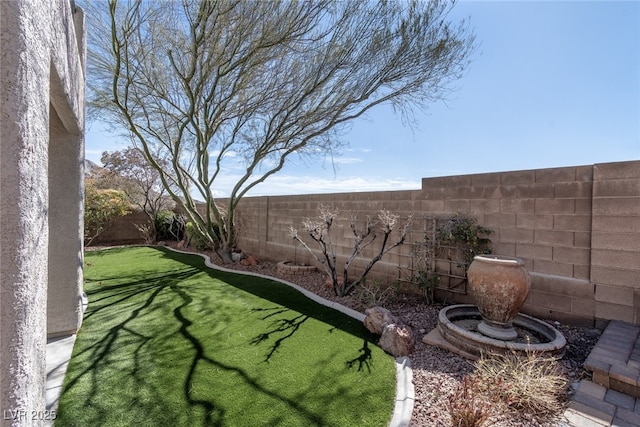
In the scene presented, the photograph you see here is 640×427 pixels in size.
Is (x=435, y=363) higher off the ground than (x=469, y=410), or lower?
lower

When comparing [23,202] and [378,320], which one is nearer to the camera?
[23,202]

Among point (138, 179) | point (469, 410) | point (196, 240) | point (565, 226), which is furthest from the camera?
point (138, 179)

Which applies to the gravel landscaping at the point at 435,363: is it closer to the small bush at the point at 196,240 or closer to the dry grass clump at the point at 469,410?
the dry grass clump at the point at 469,410

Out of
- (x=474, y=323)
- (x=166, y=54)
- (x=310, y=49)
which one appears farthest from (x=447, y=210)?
(x=166, y=54)

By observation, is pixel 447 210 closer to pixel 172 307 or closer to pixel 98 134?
pixel 172 307

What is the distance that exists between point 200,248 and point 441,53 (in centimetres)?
1081

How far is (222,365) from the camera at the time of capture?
10.9ft

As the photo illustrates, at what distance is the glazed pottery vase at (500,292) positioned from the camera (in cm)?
368

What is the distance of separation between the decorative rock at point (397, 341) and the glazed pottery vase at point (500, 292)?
39.7 inches

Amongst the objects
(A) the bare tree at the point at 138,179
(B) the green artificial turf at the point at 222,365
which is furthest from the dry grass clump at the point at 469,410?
(A) the bare tree at the point at 138,179

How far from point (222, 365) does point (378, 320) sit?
2257mm

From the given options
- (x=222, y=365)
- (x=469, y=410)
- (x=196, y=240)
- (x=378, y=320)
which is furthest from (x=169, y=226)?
(x=469, y=410)

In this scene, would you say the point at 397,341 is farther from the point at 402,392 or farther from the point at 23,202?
the point at 23,202

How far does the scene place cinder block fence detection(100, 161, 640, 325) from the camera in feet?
12.3
